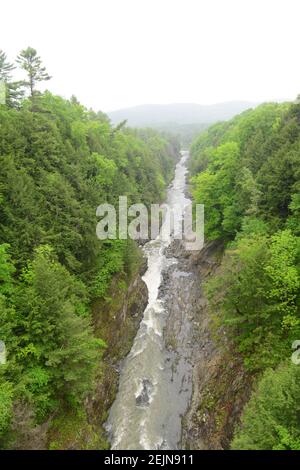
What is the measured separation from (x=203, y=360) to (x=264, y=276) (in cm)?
1011

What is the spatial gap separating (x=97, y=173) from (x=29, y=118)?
32.6ft

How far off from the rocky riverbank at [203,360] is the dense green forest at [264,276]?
143 centimetres

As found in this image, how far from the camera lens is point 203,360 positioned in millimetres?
27984

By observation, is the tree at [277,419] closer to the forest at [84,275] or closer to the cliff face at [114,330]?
the forest at [84,275]

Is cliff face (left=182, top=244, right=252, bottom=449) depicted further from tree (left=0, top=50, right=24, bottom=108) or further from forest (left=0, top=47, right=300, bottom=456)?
tree (left=0, top=50, right=24, bottom=108)

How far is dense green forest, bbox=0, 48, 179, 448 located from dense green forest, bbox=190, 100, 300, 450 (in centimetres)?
982

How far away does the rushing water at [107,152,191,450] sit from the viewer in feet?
73.6

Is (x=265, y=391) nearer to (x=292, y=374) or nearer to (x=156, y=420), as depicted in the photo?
(x=292, y=374)

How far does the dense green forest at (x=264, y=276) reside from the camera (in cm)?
1511

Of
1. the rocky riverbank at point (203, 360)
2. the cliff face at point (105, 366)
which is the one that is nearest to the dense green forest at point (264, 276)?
the rocky riverbank at point (203, 360)

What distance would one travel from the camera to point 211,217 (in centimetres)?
4162

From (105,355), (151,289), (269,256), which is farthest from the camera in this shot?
(151,289)

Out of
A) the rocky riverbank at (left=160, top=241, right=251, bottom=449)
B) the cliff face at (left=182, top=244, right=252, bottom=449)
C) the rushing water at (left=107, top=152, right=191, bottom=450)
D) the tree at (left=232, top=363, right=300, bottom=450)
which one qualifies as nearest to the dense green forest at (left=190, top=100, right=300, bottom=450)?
the tree at (left=232, top=363, right=300, bottom=450)
